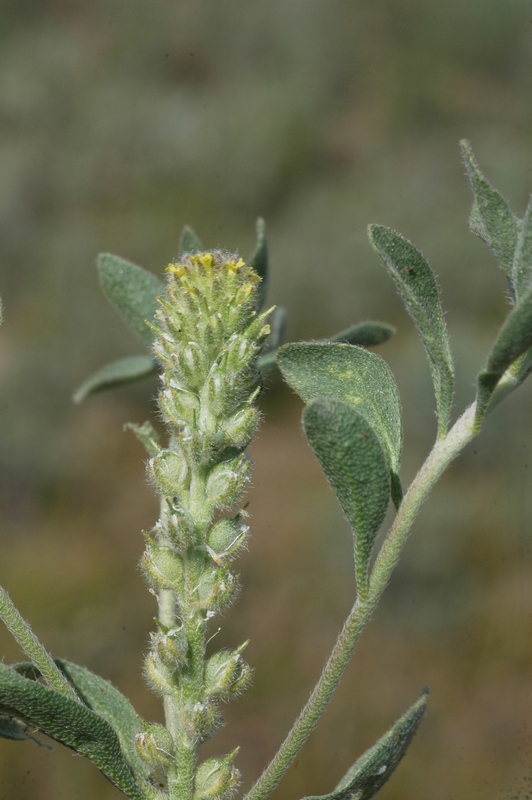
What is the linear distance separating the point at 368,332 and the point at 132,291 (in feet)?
2.38

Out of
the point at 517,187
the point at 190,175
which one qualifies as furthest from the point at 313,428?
the point at 190,175

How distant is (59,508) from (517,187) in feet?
27.9

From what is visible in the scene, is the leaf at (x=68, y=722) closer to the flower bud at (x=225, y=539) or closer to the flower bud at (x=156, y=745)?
the flower bud at (x=156, y=745)

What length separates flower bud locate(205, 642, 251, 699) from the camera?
1.41 m

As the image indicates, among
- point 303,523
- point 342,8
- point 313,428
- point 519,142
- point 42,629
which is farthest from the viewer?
point 342,8

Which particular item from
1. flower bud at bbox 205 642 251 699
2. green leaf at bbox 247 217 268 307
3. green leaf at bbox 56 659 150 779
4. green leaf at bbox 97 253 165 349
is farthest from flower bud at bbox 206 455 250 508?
green leaf at bbox 97 253 165 349

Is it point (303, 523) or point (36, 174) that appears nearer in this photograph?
point (303, 523)

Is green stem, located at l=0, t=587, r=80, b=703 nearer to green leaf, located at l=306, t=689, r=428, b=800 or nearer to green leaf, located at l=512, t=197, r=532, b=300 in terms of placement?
green leaf, located at l=306, t=689, r=428, b=800

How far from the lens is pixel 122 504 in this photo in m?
12.2

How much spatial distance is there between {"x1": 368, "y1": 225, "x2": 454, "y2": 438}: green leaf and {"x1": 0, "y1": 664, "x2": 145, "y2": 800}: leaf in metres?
0.84

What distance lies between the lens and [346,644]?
4.73 ft

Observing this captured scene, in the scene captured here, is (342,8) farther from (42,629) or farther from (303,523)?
(42,629)

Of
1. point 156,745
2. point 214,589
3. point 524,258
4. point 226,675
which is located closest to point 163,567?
point 214,589

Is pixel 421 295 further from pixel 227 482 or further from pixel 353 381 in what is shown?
pixel 227 482
